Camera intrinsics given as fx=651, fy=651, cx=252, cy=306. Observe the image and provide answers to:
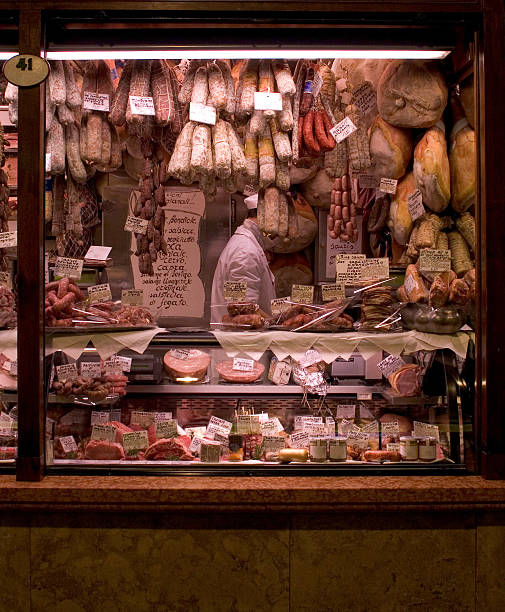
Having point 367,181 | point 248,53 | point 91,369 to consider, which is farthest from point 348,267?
point 91,369

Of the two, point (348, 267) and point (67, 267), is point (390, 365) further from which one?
point (67, 267)

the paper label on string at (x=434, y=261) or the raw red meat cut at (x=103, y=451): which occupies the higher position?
the paper label on string at (x=434, y=261)

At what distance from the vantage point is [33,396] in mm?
2775

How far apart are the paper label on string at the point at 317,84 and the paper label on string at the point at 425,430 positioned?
1889 mm

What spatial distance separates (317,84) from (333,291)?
117 cm

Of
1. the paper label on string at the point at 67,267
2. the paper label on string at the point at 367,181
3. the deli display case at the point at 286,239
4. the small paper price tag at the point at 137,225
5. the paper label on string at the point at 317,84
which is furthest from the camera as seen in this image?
the paper label on string at the point at 367,181

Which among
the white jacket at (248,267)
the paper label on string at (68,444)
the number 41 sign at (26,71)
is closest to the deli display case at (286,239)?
the paper label on string at (68,444)

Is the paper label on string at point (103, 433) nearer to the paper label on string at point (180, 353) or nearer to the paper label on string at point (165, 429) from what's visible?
the paper label on string at point (165, 429)

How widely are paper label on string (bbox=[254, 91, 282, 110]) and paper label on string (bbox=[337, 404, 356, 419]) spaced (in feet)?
5.25

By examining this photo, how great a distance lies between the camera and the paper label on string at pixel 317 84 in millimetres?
3621

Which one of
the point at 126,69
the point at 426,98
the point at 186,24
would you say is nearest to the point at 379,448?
the point at 426,98

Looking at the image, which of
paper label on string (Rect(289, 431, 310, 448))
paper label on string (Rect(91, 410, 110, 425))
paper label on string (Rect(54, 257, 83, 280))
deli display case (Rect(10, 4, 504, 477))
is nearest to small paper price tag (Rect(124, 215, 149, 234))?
deli display case (Rect(10, 4, 504, 477))


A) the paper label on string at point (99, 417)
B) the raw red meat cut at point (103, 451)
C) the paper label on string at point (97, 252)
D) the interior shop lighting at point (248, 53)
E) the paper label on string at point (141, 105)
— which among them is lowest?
the raw red meat cut at point (103, 451)

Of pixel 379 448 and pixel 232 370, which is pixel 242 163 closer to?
pixel 232 370
